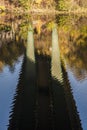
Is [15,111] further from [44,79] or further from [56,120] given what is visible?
[44,79]

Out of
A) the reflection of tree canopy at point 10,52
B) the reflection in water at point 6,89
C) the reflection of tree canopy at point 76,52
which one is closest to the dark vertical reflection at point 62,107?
the reflection in water at point 6,89

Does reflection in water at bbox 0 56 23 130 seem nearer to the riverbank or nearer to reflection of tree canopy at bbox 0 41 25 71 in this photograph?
reflection of tree canopy at bbox 0 41 25 71

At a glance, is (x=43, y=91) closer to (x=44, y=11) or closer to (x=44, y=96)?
(x=44, y=96)

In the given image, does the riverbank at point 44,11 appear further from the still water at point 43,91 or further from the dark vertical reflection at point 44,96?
the dark vertical reflection at point 44,96

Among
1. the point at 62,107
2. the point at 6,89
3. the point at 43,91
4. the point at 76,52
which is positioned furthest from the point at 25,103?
the point at 76,52

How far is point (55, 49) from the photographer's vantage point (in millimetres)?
50719

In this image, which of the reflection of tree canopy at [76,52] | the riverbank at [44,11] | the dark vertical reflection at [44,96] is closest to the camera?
the dark vertical reflection at [44,96]

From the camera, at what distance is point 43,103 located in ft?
84.5

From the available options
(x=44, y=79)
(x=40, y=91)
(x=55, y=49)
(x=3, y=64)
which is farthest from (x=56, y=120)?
(x=55, y=49)

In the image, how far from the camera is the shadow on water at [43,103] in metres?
21.2

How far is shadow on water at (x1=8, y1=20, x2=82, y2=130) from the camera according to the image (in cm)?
2116

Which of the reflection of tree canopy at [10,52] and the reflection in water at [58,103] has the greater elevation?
the reflection of tree canopy at [10,52]

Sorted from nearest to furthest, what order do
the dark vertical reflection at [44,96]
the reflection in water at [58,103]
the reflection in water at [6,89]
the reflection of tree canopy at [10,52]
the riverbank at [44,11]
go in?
1. the reflection in water at [58,103]
2. the dark vertical reflection at [44,96]
3. the reflection in water at [6,89]
4. the reflection of tree canopy at [10,52]
5. the riverbank at [44,11]

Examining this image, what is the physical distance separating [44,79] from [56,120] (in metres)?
12.7
